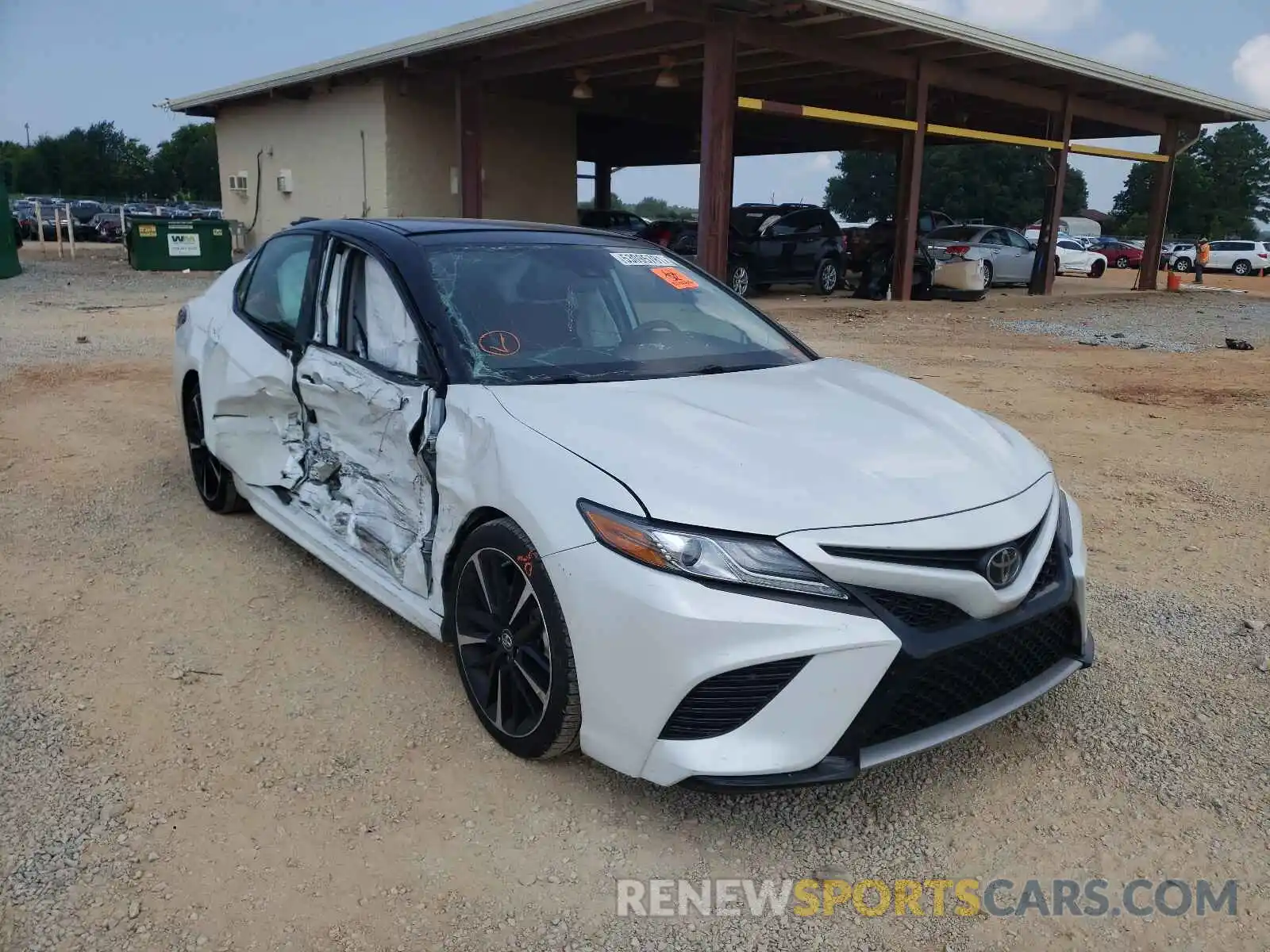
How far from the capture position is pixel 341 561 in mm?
3654

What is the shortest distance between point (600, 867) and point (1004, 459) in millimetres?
1643

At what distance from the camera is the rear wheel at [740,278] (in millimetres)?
17609

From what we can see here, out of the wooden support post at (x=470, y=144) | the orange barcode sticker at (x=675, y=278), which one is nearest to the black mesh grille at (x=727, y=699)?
the orange barcode sticker at (x=675, y=278)

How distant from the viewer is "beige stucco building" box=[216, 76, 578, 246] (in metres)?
19.4

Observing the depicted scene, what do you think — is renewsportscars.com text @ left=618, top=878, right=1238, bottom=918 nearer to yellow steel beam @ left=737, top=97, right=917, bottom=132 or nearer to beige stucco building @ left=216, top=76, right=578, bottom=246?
yellow steel beam @ left=737, top=97, right=917, bottom=132

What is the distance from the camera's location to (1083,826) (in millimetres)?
2619

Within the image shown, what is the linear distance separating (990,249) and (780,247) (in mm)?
6179

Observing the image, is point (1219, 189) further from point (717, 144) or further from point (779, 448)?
point (779, 448)

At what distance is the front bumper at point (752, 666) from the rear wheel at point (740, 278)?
50.2 ft

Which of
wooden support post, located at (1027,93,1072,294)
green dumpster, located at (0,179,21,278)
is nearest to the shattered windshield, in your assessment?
green dumpster, located at (0,179,21,278)

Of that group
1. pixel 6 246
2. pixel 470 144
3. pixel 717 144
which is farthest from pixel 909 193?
pixel 6 246

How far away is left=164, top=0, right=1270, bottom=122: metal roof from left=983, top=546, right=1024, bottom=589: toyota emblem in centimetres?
1171

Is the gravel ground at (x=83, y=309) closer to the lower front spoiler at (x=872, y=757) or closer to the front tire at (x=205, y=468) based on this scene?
the front tire at (x=205, y=468)

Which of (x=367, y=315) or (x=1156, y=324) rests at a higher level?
(x=367, y=315)
